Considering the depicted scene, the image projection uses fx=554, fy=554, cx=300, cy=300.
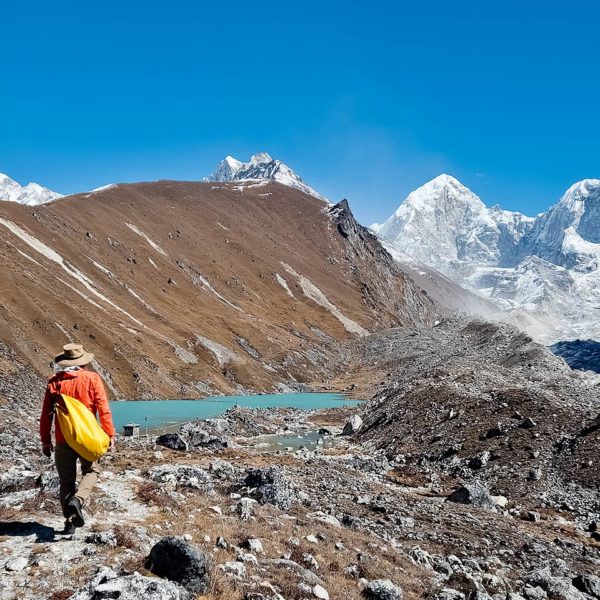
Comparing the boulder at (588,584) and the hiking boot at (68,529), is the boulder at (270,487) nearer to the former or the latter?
the hiking boot at (68,529)

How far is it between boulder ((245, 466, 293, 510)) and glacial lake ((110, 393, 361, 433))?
92.6 ft

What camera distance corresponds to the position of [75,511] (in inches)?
446

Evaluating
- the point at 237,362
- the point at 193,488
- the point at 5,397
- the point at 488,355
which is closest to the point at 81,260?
the point at 237,362

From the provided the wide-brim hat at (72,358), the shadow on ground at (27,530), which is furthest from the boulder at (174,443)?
the wide-brim hat at (72,358)

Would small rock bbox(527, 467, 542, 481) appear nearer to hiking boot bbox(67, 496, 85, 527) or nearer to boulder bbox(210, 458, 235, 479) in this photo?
boulder bbox(210, 458, 235, 479)

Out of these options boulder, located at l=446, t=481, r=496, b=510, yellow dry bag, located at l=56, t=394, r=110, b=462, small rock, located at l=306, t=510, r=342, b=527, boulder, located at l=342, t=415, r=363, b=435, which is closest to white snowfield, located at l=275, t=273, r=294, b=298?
boulder, located at l=342, t=415, r=363, b=435

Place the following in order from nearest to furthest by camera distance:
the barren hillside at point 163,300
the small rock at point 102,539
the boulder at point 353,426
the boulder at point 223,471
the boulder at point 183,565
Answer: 1. the boulder at point 183,565
2. the small rock at point 102,539
3. the boulder at point 223,471
4. the boulder at point 353,426
5. the barren hillside at point 163,300

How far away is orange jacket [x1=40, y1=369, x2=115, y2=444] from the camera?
437 inches

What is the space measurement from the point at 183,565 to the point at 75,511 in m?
3.00

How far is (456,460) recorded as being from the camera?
30.1 m

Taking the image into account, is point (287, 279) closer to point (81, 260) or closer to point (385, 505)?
point (81, 260)

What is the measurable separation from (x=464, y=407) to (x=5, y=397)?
35928 mm

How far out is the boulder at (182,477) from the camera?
58.1 feet

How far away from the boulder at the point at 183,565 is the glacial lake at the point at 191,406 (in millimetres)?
36092
